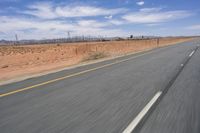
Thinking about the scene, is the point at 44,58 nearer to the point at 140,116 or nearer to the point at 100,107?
the point at 100,107

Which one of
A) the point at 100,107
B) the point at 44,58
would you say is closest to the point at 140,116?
the point at 100,107

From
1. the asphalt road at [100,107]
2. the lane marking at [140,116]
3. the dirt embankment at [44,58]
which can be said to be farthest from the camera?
the dirt embankment at [44,58]

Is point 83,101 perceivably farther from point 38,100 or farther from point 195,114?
point 195,114

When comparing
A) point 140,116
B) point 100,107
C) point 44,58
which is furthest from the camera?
point 44,58

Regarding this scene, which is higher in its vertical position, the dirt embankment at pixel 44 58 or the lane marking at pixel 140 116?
the lane marking at pixel 140 116

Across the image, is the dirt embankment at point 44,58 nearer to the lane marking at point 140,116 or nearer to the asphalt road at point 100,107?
the asphalt road at point 100,107

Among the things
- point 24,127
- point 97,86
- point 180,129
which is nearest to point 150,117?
point 180,129

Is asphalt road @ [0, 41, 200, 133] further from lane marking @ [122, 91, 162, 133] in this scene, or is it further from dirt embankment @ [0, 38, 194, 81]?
dirt embankment @ [0, 38, 194, 81]

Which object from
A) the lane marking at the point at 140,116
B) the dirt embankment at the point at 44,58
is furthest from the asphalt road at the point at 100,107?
the dirt embankment at the point at 44,58

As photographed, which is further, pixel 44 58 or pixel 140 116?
pixel 44 58

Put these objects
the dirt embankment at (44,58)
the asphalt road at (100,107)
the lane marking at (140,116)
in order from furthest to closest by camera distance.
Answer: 1. the dirt embankment at (44,58)
2. the asphalt road at (100,107)
3. the lane marking at (140,116)

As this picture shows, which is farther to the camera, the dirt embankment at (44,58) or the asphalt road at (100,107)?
the dirt embankment at (44,58)

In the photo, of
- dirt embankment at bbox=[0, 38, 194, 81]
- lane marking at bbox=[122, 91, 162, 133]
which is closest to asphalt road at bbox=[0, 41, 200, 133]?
lane marking at bbox=[122, 91, 162, 133]

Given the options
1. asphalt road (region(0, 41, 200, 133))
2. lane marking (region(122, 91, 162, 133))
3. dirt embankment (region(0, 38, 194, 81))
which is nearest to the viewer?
lane marking (region(122, 91, 162, 133))
